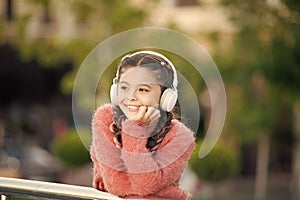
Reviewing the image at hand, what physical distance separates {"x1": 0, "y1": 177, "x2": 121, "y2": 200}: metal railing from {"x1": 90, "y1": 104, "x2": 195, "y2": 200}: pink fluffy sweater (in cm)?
7

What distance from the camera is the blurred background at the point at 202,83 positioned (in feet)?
39.3

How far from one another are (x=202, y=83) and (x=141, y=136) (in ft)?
31.3

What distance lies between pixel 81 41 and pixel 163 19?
1.73 m

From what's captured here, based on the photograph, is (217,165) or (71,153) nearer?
(217,165)

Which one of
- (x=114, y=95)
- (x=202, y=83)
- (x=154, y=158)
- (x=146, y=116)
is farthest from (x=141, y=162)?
(x=202, y=83)

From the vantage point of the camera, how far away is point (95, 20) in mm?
18141

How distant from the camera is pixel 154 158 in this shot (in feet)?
10.0

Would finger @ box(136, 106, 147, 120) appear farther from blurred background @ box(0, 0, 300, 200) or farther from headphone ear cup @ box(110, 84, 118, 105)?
blurred background @ box(0, 0, 300, 200)

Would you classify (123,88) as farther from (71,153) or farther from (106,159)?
(71,153)

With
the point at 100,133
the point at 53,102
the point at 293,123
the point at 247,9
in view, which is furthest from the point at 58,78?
the point at 100,133

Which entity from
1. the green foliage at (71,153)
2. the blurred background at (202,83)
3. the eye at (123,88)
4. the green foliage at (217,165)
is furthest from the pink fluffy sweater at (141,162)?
the green foliage at (71,153)

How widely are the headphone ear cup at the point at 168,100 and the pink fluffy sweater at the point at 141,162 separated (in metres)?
0.06

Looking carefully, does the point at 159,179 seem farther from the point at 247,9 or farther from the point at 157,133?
the point at 247,9

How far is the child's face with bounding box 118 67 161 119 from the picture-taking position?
3.14m
